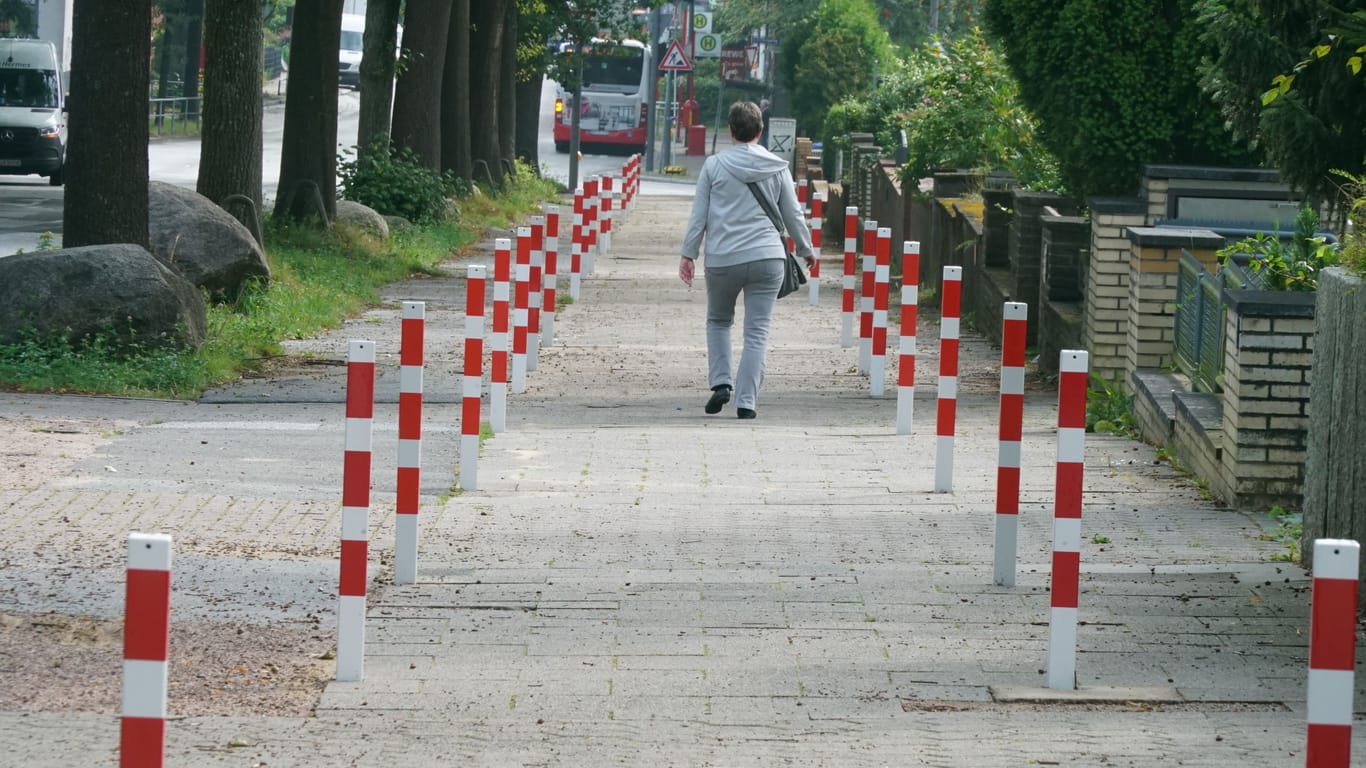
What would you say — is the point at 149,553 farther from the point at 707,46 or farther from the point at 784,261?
the point at 707,46

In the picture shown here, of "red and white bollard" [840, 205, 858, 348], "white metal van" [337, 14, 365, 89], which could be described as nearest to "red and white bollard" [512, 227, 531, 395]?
"red and white bollard" [840, 205, 858, 348]

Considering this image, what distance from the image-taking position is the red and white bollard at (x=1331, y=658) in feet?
12.1

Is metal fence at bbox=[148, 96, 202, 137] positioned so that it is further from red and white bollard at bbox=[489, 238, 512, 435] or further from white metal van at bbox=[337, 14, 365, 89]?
red and white bollard at bbox=[489, 238, 512, 435]

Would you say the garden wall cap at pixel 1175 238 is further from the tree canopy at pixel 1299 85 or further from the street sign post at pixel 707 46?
the street sign post at pixel 707 46

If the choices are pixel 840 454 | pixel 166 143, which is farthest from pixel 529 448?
pixel 166 143

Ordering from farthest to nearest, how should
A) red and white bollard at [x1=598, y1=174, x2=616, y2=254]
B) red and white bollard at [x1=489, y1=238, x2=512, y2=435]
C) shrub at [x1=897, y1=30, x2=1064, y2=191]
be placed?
red and white bollard at [x1=598, y1=174, x2=616, y2=254] → shrub at [x1=897, y1=30, x2=1064, y2=191] → red and white bollard at [x1=489, y1=238, x2=512, y2=435]

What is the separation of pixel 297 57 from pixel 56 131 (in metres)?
14.6

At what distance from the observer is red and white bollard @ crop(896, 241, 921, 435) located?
38.4 ft

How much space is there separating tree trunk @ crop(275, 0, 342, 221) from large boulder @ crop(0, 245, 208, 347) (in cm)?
976

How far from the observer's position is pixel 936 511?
9.08 meters

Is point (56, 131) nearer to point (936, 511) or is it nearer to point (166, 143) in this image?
point (166, 143)

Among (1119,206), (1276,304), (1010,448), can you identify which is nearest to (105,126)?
(1119,206)

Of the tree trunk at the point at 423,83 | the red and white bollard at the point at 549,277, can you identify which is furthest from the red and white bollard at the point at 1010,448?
the tree trunk at the point at 423,83

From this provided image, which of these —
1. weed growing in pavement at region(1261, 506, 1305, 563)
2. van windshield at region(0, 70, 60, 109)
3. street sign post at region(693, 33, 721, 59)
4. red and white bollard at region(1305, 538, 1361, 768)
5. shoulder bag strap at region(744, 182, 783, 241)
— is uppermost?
street sign post at region(693, 33, 721, 59)
